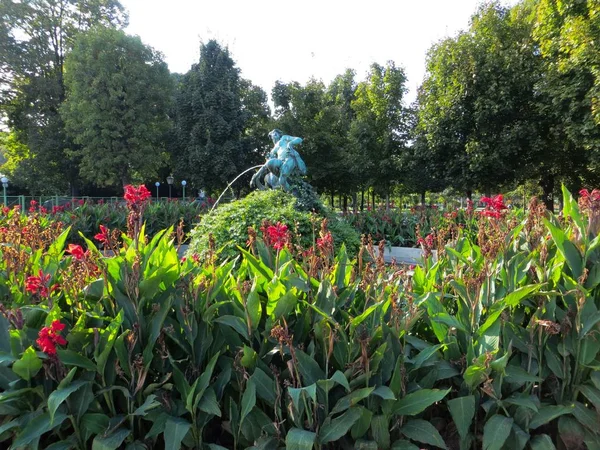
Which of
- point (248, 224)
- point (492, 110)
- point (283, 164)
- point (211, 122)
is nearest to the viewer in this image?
point (248, 224)

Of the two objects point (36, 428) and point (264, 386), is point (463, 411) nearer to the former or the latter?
point (264, 386)

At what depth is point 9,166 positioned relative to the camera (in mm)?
36188

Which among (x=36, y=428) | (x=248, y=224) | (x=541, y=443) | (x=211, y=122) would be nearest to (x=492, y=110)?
(x=248, y=224)

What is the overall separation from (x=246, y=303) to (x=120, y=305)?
0.58m

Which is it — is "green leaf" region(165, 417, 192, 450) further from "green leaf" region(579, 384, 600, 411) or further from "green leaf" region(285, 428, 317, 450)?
"green leaf" region(579, 384, 600, 411)

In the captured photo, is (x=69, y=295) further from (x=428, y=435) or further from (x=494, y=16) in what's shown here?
(x=494, y=16)

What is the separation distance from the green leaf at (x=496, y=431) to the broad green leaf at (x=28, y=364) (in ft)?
6.07

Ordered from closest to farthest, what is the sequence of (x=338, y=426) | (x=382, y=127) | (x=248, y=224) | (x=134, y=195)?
(x=338, y=426) < (x=134, y=195) < (x=248, y=224) < (x=382, y=127)

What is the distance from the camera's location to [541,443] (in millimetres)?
1847

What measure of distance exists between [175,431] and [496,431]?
1.31 m

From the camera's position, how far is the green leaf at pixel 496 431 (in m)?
1.80

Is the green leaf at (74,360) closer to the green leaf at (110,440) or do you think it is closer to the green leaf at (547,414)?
the green leaf at (110,440)

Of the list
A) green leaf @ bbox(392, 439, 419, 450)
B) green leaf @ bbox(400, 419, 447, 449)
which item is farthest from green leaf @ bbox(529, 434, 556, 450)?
green leaf @ bbox(392, 439, 419, 450)

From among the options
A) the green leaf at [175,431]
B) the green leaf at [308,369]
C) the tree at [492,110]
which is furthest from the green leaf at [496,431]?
the tree at [492,110]
